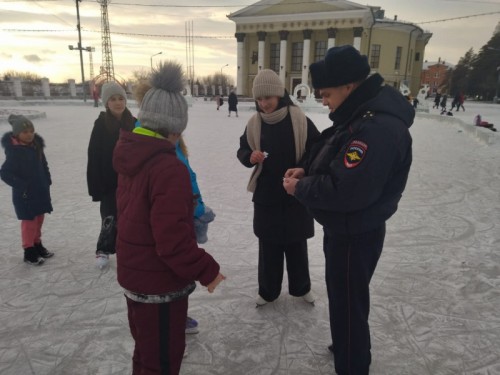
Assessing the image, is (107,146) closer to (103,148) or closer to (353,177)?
(103,148)

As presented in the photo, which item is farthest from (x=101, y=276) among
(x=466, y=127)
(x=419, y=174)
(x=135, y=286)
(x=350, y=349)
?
(x=466, y=127)

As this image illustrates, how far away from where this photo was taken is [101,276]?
3510mm

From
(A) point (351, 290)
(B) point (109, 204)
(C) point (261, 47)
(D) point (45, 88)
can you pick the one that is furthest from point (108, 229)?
(C) point (261, 47)

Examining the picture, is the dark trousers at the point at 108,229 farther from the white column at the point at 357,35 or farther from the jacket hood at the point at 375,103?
the white column at the point at 357,35

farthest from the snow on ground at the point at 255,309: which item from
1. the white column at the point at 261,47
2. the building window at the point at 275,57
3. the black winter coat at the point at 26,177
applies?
the building window at the point at 275,57

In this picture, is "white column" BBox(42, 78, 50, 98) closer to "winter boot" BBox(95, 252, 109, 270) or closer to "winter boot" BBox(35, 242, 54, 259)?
"winter boot" BBox(35, 242, 54, 259)

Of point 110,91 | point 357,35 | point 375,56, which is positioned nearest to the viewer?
point 110,91

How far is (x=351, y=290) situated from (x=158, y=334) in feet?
3.38

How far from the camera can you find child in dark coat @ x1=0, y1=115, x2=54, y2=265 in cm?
337

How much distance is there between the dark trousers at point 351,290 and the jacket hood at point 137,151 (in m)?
1.03

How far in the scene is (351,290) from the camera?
198 centimetres

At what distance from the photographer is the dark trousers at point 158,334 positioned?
1768 mm

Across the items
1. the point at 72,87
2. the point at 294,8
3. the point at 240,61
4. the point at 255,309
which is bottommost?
the point at 255,309

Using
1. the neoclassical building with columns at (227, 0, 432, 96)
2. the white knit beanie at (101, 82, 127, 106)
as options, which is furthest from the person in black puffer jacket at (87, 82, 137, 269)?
the neoclassical building with columns at (227, 0, 432, 96)
